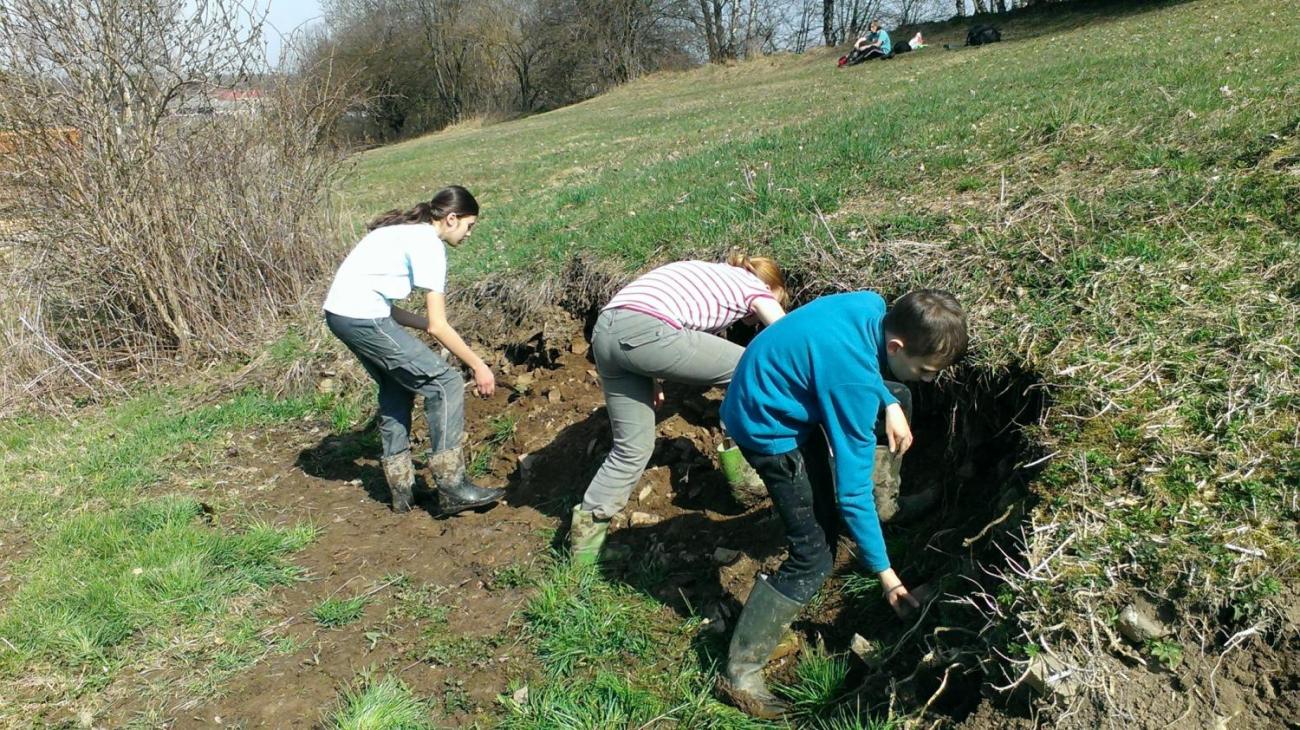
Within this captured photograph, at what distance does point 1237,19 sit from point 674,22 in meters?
31.7

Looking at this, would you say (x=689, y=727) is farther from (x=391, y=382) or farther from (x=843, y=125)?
(x=843, y=125)

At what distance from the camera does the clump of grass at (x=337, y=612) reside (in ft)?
13.3

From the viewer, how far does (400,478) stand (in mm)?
5086

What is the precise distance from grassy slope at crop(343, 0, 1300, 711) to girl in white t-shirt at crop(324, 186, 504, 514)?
191cm

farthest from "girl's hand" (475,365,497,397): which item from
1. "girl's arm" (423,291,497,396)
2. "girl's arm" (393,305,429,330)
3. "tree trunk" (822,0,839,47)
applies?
"tree trunk" (822,0,839,47)

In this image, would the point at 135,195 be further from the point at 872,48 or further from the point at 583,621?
the point at 872,48

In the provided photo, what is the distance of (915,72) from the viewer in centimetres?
1662

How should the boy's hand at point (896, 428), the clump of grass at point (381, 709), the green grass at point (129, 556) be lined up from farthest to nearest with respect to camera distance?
1. the green grass at point (129, 556)
2. the clump of grass at point (381, 709)
3. the boy's hand at point (896, 428)

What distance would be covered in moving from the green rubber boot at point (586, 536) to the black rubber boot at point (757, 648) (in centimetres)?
111

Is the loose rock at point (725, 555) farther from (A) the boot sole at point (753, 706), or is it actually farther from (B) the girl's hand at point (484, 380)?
(B) the girl's hand at point (484, 380)

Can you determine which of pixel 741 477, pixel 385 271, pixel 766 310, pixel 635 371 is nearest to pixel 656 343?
pixel 635 371

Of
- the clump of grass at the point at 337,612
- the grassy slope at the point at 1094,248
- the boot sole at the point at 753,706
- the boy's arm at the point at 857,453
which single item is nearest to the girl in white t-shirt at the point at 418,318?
the clump of grass at the point at 337,612

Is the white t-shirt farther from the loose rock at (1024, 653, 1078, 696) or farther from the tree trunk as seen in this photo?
the tree trunk

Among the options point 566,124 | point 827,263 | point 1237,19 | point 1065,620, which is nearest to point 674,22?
point 566,124
